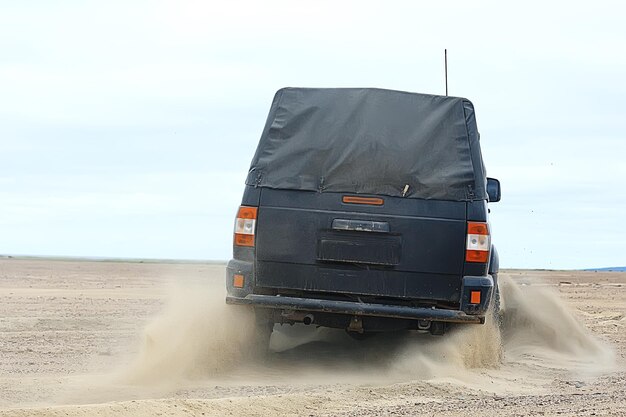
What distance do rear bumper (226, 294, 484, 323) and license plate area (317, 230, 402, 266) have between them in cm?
38

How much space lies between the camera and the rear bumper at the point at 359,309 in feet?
28.8

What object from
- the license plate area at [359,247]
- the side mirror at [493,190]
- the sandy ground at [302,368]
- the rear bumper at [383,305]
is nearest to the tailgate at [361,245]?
the license plate area at [359,247]

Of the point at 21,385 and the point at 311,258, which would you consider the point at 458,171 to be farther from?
the point at 21,385

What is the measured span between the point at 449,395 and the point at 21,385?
3401 millimetres

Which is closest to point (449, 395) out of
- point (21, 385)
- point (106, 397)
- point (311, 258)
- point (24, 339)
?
point (311, 258)

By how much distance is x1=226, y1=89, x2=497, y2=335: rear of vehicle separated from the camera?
888cm

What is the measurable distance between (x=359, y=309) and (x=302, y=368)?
1.18m

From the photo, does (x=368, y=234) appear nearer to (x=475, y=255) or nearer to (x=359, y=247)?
(x=359, y=247)

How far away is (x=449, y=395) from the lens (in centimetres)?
797

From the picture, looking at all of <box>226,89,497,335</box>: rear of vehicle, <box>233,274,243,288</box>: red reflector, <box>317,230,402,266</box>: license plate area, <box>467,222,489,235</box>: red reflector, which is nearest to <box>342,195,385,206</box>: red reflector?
<box>226,89,497,335</box>: rear of vehicle

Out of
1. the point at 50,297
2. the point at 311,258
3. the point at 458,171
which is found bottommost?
the point at 50,297

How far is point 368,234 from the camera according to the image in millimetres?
8906

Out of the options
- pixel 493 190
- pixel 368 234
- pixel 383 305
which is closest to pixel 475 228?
pixel 368 234

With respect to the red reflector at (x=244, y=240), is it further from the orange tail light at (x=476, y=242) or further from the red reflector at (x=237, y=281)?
the orange tail light at (x=476, y=242)
